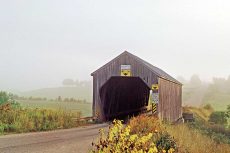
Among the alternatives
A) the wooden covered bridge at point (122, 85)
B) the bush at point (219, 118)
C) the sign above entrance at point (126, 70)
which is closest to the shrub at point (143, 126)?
the wooden covered bridge at point (122, 85)

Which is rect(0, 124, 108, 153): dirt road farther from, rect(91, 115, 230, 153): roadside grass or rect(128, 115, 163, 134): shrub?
rect(128, 115, 163, 134): shrub

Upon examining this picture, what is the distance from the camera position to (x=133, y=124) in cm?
1491

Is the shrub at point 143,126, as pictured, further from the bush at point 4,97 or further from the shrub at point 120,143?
the bush at point 4,97

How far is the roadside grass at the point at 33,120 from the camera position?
16625 millimetres

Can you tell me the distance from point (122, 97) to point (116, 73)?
826cm

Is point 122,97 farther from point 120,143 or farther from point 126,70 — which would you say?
point 120,143

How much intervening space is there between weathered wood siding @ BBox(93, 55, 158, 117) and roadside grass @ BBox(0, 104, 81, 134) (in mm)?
5443

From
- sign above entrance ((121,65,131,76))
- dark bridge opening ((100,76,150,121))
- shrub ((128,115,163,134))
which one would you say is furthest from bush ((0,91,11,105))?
shrub ((128,115,163,134))

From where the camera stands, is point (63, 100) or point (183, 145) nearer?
point (183, 145)

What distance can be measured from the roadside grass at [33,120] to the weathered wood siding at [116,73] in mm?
5443

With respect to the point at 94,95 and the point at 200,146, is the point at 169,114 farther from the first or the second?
the point at 200,146

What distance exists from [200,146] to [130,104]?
2551cm

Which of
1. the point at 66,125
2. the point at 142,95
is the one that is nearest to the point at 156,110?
the point at 66,125

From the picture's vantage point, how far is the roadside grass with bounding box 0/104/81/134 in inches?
655
